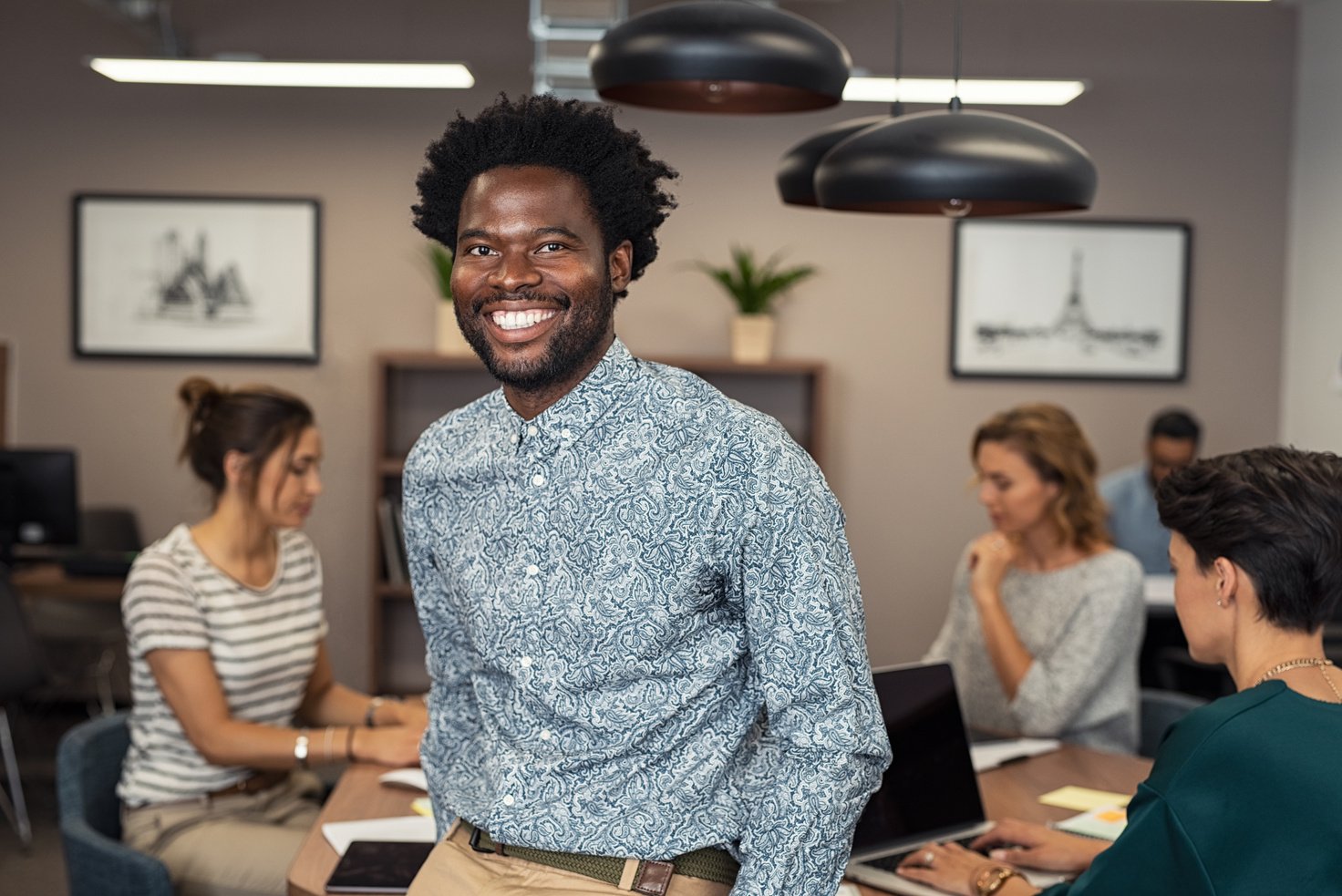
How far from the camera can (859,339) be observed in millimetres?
6230

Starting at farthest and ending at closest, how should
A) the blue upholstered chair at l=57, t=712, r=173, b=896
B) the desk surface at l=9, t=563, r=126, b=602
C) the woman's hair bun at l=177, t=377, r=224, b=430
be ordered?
the desk surface at l=9, t=563, r=126, b=602, the woman's hair bun at l=177, t=377, r=224, b=430, the blue upholstered chair at l=57, t=712, r=173, b=896

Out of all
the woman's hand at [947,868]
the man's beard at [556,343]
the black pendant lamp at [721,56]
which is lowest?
the woman's hand at [947,868]

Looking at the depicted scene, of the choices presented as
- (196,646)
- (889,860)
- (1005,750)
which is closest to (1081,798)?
(1005,750)

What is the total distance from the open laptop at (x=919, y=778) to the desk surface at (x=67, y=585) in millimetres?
3286

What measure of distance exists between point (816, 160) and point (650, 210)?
1.11 meters

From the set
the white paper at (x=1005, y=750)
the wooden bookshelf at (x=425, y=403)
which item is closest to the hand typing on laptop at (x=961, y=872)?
the white paper at (x=1005, y=750)

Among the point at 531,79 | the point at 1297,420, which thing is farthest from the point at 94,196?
the point at 1297,420

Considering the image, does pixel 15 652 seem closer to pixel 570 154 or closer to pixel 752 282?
pixel 752 282

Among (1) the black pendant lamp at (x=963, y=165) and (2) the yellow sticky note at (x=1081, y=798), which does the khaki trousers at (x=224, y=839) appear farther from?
(1) the black pendant lamp at (x=963, y=165)

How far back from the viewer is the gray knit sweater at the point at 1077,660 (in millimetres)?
3031

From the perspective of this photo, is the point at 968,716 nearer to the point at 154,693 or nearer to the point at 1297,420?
the point at 154,693

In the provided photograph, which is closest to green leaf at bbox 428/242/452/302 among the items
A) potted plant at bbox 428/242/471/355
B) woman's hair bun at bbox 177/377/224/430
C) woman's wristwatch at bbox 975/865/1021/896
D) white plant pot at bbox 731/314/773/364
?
potted plant at bbox 428/242/471/355

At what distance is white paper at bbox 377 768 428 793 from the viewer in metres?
2.54

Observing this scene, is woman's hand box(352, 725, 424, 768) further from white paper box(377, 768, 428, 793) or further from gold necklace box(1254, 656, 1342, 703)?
gold necklace box(1254, 656, 1342, 703)
